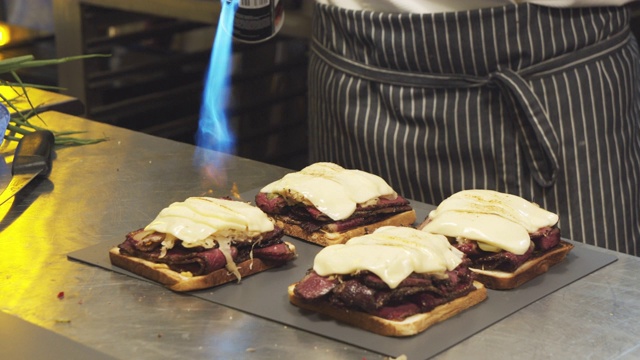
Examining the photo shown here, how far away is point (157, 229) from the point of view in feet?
5.44

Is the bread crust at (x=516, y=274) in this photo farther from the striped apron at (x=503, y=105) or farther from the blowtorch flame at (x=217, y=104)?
the blowtorch flame at (x=217, y=104)

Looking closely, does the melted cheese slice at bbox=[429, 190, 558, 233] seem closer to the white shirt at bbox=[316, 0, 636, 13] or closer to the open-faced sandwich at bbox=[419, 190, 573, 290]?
the open-faced sandwich at bbox=[419, 190, 573, 290]

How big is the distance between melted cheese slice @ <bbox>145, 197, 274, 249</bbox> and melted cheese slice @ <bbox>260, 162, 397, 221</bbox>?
0.14 m

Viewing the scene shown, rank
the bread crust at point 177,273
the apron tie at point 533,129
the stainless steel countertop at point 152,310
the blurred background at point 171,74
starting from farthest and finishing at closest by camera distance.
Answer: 1. the blurred background at point 171,74
2. the apron tie at point 533,129
3. the bread crust at point 177,273
4. the stainless steel countertop at point 152,310

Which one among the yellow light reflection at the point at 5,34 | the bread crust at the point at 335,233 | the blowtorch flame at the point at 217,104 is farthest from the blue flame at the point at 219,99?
the bread crust at the point at 335,233

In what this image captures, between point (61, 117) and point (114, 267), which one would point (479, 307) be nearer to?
point (114, 267)

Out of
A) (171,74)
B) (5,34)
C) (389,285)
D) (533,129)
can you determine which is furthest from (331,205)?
(5,34)

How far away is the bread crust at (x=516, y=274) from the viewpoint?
5.36ft

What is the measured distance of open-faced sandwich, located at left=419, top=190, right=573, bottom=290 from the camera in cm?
165

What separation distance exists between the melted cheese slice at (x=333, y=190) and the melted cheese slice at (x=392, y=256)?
0.81 feet

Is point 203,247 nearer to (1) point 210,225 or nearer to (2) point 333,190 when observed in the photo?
(1) point 210,225

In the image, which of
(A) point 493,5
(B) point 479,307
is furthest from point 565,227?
(B) point 479,307

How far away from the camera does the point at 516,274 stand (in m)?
1.64

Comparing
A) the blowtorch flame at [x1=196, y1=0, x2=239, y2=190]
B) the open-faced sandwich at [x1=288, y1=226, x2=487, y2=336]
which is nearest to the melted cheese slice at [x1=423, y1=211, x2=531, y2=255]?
the open-faced sandwich at [x1=288, y1=226, x2=487, y2=336]
